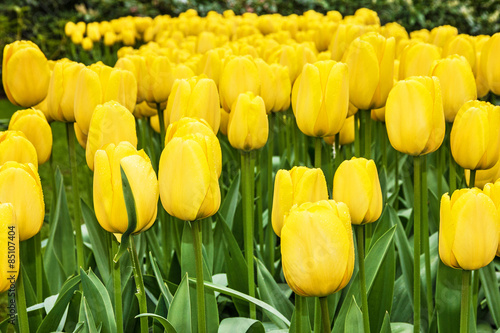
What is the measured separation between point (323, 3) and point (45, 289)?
22.7ft

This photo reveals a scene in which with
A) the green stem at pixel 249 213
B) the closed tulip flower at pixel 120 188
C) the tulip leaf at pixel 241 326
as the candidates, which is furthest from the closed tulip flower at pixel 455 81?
the closed tulip flower at pixel 120 188

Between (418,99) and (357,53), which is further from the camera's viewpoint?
(357,53)

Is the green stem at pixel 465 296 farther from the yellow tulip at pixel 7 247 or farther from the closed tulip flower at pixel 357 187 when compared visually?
the yellow tulip at pixel 7 247

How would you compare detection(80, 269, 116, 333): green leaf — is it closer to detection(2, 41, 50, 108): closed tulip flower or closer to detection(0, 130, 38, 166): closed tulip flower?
detection(0, 130, 38, 166): closed tulip flower

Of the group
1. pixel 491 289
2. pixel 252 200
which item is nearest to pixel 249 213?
pixel 252 200

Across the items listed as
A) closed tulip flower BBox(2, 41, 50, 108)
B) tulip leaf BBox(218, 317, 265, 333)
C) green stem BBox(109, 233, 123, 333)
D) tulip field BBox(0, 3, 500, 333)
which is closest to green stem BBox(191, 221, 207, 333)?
tulip field BBox(0, 3, 500, 333)

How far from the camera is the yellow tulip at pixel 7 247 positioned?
130 cm

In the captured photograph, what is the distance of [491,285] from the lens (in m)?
2.08

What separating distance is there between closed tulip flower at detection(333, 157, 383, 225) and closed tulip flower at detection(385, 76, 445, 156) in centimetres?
21

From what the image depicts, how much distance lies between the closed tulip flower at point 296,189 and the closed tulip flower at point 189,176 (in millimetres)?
144

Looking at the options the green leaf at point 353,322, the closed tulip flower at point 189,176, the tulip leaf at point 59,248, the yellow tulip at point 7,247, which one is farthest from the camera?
the tulip leaf at point 59,248

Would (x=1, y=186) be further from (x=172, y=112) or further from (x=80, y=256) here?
(x=80, y=256)

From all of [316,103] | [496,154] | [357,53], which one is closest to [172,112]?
[316,103]

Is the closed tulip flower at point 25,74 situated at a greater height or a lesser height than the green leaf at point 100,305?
greater
